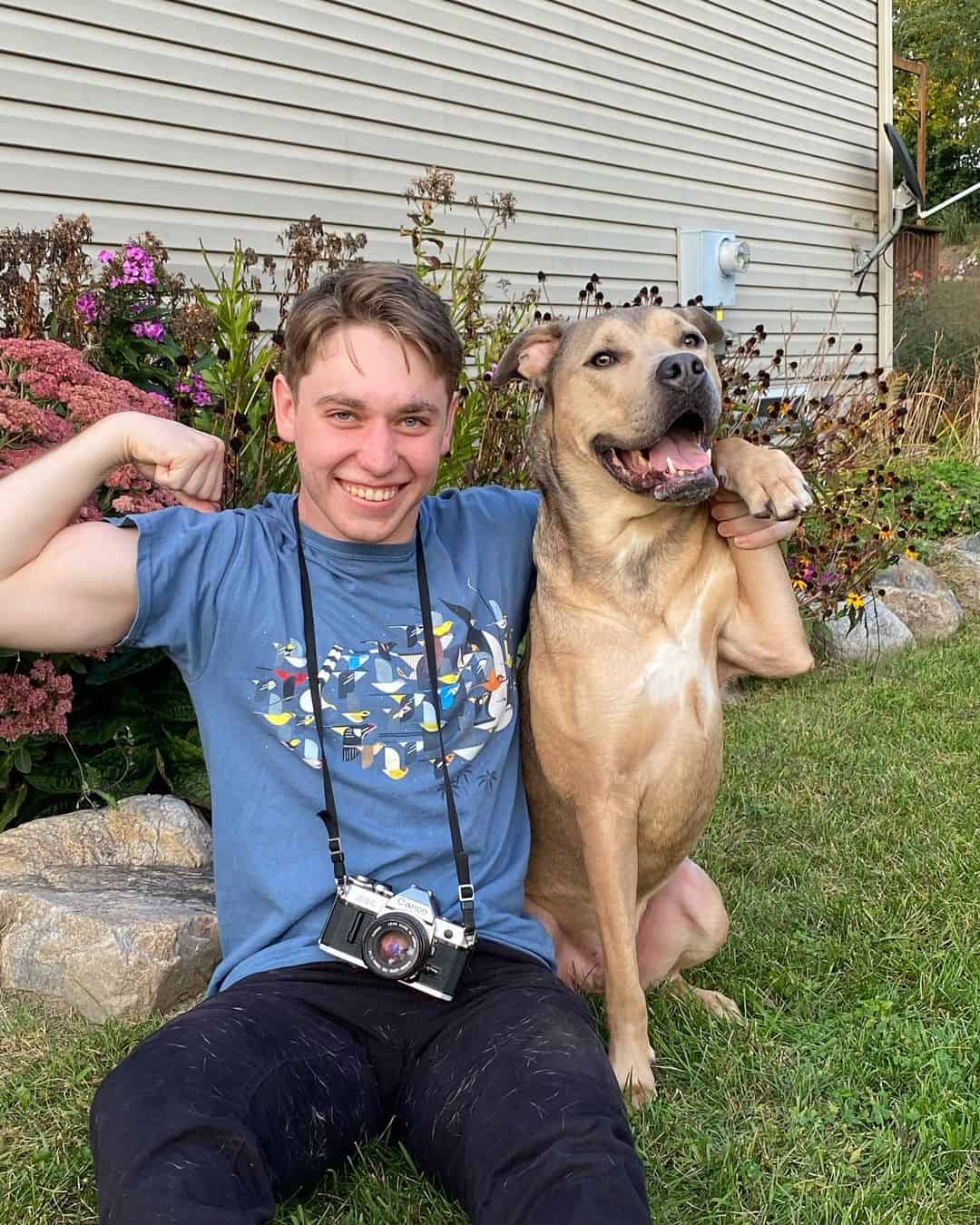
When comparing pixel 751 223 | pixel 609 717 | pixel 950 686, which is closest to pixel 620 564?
pixel 609 717

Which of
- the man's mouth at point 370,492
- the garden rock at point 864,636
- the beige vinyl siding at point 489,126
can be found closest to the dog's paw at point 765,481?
the man's mouth at point 370,492

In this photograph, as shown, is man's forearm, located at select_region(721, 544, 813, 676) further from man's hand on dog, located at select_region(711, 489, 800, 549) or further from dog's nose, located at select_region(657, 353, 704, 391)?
dog's nose, located at select_region(657, 353, 704, 391)

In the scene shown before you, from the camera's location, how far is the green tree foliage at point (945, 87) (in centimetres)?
2953

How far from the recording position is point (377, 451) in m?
2.32

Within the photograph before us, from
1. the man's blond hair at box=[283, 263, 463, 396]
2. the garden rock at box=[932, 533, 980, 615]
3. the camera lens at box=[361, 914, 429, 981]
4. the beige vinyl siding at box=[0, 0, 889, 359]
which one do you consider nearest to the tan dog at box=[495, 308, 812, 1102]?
the man's blond hair at box=[283, 263, 463, 396]

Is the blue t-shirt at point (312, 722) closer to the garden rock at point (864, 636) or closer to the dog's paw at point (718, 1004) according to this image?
the dog's paw at point (718, 1004)

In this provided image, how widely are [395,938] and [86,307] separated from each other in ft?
8.89

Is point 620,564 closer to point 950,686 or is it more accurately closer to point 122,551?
point 122,551

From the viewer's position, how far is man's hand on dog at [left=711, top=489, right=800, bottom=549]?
2693 mm

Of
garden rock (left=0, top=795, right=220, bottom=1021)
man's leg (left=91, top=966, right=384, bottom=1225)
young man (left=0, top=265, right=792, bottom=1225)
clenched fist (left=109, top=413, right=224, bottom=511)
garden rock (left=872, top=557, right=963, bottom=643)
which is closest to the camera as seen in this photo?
man's leg (left=91, top=966, right=384, bottom=1225)

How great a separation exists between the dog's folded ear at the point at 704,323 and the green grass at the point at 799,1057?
5.65 feet

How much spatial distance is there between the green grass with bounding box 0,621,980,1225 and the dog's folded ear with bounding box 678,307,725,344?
67.7 inches

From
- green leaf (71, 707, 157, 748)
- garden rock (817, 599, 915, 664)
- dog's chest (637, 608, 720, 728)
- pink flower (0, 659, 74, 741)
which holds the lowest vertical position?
garden rock (817, 599, 915, 664)

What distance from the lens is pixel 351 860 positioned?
7.56 ft
